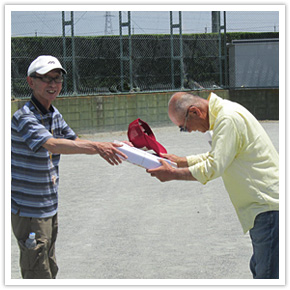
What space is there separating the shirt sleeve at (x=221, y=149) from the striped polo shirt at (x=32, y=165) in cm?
112

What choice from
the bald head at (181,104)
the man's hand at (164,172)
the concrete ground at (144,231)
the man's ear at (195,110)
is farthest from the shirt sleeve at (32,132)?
the concrete ground at (144,231)

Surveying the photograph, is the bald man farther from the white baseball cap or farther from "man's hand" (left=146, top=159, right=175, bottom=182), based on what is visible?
the white baseball cap

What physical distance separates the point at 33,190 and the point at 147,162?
0.83 m

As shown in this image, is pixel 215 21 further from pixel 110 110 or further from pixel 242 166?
pixel 242 166

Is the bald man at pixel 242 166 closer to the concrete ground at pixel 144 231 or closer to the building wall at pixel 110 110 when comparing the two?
the concrete ground at pixel 144 231

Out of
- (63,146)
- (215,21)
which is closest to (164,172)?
(63,146)

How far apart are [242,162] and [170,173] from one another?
48 cm

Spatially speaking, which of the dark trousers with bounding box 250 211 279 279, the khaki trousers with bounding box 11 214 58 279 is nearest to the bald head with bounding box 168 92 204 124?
the dark trousers with bounding box 250 211 279 279

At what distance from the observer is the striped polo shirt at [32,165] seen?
14.0ft

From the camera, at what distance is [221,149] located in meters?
3.83

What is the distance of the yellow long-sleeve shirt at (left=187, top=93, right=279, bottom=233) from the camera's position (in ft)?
12.6
